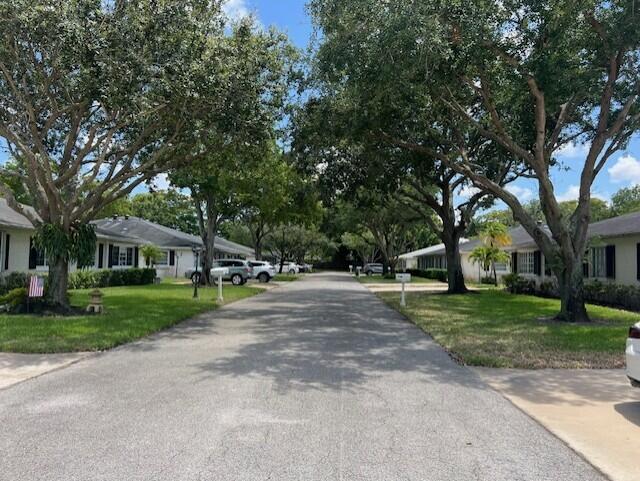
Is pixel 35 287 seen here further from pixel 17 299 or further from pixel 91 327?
pixel 91 327

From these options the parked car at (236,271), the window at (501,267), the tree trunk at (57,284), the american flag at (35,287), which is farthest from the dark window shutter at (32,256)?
the window at (501,267)

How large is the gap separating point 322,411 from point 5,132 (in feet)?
40.4

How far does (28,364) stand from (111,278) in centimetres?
2298

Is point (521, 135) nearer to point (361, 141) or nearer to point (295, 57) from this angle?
point (361, 141)

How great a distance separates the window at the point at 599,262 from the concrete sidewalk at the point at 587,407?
53.5ft

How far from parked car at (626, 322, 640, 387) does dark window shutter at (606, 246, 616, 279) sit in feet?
58.4

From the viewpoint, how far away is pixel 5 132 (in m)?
→ 14.8

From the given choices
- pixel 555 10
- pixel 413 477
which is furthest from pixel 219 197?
pixel 413 477

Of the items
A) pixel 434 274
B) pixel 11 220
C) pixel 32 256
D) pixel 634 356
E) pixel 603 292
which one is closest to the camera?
pixel 634 356

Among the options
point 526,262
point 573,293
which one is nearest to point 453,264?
point 526,262

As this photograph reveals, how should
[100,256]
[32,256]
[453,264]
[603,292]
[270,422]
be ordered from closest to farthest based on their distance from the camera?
1. [270,422]
2. [603,292]
3. [32,256]
4. [453,264]
5. [100,256]

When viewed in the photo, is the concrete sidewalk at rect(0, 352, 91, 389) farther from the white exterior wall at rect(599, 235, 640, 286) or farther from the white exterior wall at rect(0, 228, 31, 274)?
the white exterior wall at rect(599, 235, 640, 286)

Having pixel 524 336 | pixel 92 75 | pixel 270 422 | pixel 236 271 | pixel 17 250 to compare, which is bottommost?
pixel 270 422

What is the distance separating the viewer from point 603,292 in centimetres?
2167
